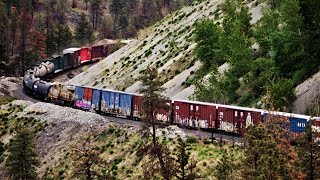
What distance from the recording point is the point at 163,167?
1260 inches

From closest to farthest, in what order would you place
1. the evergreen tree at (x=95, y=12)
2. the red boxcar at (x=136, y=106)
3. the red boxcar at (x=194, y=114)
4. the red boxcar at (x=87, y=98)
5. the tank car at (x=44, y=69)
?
the red boxcar at (x=194, y=114)
the red boxcar at (x=136, y=106)
the red boxcar at (x=87, y=98)
the tank car at (x=44, y=69)
the evergreen tree at (x=95, y=12)

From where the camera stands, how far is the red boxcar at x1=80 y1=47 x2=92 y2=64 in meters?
108

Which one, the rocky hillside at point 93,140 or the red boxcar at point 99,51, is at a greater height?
the red boxcar at point 99,51

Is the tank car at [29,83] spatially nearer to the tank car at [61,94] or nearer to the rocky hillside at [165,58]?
the tank car at [61,94]

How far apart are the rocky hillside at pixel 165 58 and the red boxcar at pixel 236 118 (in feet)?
50.6

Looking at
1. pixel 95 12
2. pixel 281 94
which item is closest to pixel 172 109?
pixel 281 94

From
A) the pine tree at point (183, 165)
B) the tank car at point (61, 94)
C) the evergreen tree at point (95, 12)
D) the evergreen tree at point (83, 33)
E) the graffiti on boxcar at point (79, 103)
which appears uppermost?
the evergreen tree at point (95, 12)

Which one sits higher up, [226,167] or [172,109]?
[172,109]

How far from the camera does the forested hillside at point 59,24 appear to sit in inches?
5069

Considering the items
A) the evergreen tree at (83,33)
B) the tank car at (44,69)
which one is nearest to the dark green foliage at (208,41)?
the tank car at (44,69)

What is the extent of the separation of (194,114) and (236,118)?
4.47m

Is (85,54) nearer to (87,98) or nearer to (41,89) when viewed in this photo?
(41,89)

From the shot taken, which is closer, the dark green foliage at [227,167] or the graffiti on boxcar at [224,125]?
the dark green foliage at [227,167]

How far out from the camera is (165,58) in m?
80.4
